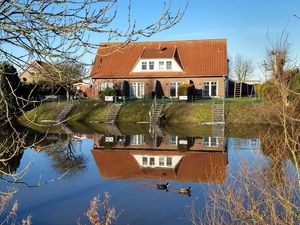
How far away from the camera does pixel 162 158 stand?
18516mm

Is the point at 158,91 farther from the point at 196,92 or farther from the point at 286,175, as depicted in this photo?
the point at 286,175

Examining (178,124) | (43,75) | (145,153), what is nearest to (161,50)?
(178,124)

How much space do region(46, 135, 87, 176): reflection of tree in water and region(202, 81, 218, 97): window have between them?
18.2 metres

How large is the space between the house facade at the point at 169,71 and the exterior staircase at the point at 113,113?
11.6ft

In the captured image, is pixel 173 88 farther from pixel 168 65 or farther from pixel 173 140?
pixel 173 140

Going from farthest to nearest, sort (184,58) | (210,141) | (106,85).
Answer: (184,58), (106,85), (210,141)

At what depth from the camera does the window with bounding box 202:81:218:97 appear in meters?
39.2

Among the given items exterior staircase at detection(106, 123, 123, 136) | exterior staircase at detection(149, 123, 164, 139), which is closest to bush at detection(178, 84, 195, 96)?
exterior staircase at detection(149, 123, 164, 139)

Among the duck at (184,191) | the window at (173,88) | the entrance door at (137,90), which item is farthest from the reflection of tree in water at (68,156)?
the window at (173,88)

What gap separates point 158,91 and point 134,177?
2615cm

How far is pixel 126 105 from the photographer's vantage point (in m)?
36.3

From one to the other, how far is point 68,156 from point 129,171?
14.3 ft

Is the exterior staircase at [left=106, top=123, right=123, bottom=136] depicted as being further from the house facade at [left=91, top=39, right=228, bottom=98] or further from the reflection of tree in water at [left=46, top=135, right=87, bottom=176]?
the house facade at [left=91, top=39, right=228, bottom=98]

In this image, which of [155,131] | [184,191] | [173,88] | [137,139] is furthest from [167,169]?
[173,88]
